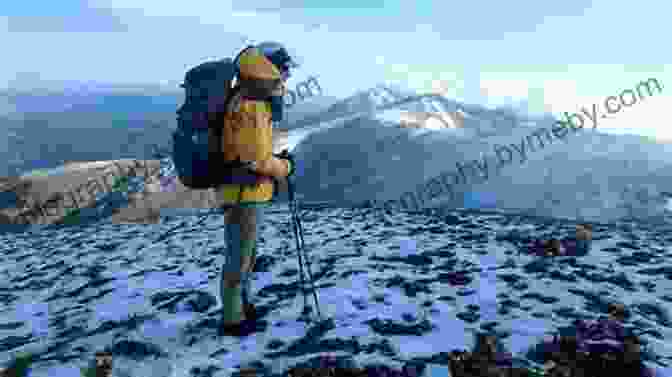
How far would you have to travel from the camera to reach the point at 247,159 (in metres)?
4.67

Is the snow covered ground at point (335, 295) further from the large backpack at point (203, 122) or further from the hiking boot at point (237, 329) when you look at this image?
the large backpack at point (203, 122)

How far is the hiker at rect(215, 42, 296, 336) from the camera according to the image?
15.3 feet

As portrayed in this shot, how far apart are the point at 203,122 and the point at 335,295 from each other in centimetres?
340

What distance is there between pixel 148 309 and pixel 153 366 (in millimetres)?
2090

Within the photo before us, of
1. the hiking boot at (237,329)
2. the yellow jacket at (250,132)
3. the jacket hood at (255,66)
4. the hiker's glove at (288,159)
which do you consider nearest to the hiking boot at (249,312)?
the hiking boot at (237,329)

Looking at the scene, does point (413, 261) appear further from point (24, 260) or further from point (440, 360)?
point (24, 260)

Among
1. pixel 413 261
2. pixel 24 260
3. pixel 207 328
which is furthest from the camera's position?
pixel 24 260

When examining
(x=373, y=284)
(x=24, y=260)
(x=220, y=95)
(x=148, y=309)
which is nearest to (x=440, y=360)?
(x=373, y=284)

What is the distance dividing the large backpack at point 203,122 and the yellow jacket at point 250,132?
11 cm

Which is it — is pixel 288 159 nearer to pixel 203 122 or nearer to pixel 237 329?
pixel 203 122

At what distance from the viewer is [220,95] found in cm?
464

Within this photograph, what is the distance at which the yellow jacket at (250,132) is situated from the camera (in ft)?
15.2

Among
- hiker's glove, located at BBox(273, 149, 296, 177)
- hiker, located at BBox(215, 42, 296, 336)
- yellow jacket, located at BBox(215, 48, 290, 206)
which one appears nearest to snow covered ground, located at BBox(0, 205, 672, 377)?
hiker, located at BBox(215, 42, 296, 336)

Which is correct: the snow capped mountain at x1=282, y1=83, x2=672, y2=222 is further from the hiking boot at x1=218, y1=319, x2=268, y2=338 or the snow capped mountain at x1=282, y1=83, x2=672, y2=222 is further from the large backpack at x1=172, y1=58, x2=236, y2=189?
the large backpack at x1=172, y1=58, x2=236, y2=189
